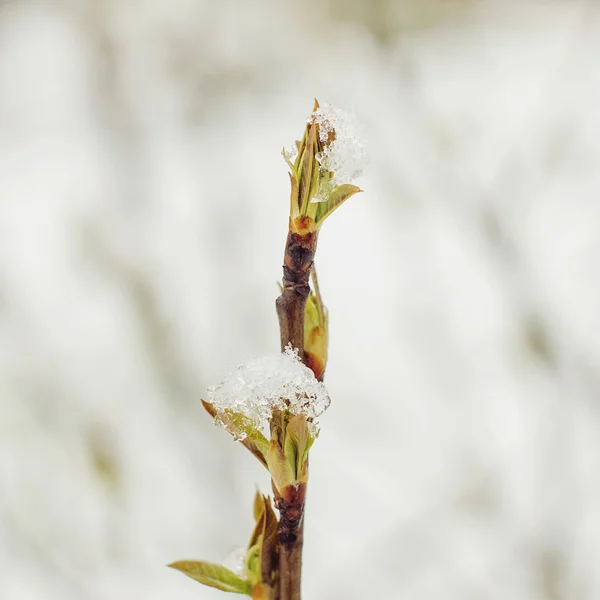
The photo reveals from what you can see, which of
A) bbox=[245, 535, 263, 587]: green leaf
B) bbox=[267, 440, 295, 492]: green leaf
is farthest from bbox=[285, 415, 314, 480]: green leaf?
bbox=[245, 535, 263, 587]: green leaf

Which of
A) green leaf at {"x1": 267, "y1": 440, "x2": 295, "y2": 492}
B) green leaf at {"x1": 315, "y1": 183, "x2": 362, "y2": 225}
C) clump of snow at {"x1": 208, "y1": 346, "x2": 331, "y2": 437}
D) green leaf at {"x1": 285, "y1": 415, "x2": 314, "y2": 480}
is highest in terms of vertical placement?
green leaf at {"x1": 315, "y1": 183, "x2": 362, "y2": 225}

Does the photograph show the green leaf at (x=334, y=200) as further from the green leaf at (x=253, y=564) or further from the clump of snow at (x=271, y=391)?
the green leaf at (x=253, y=564)

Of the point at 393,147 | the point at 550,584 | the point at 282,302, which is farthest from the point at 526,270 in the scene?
the point at 282,302

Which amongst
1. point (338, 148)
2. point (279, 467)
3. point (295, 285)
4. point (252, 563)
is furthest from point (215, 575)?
point (338, 148)

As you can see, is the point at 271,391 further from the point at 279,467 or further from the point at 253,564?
the point at 253,564

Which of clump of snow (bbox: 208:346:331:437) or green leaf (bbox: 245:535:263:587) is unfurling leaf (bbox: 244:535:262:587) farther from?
clump of snow (bbox: 208:346:331:437)

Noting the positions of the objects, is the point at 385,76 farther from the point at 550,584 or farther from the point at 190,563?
the point at 190,563
